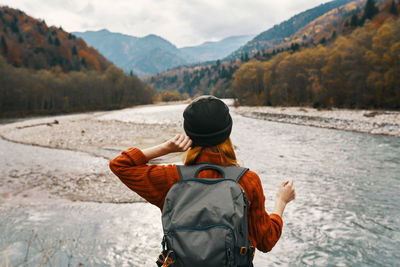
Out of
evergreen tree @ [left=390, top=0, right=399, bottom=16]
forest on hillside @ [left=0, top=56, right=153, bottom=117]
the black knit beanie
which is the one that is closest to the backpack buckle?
the black knit beanie

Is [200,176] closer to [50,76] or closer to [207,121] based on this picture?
[207,121]

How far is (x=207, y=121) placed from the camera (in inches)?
56.6

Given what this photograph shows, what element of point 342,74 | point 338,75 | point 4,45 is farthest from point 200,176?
point 4,45

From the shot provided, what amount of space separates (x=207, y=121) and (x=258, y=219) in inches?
25.8

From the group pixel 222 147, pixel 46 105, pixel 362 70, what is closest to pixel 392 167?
pixel 222 147

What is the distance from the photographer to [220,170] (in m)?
1.44

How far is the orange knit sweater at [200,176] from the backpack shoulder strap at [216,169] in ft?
0.14

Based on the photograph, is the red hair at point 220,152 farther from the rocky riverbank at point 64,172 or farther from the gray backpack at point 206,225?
the rocky riverbank at point 64,172

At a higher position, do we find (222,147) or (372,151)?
(222,147)

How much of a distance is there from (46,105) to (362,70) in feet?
204

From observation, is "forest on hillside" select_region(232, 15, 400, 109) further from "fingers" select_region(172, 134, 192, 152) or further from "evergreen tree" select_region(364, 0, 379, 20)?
"evergreen tree" select_region(364, 0, 379, 20)

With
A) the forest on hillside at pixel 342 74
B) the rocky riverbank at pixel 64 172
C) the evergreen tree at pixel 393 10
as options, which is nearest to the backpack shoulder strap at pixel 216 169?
the rocky riverbank at pixel 64 172

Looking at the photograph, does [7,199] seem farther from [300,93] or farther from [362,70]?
[300,93]

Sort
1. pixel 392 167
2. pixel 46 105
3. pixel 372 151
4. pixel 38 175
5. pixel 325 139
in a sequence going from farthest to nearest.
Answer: pixel 46 105
pixel 325 139
pixel 372 151
pixel 392 167
pixel 38 175
